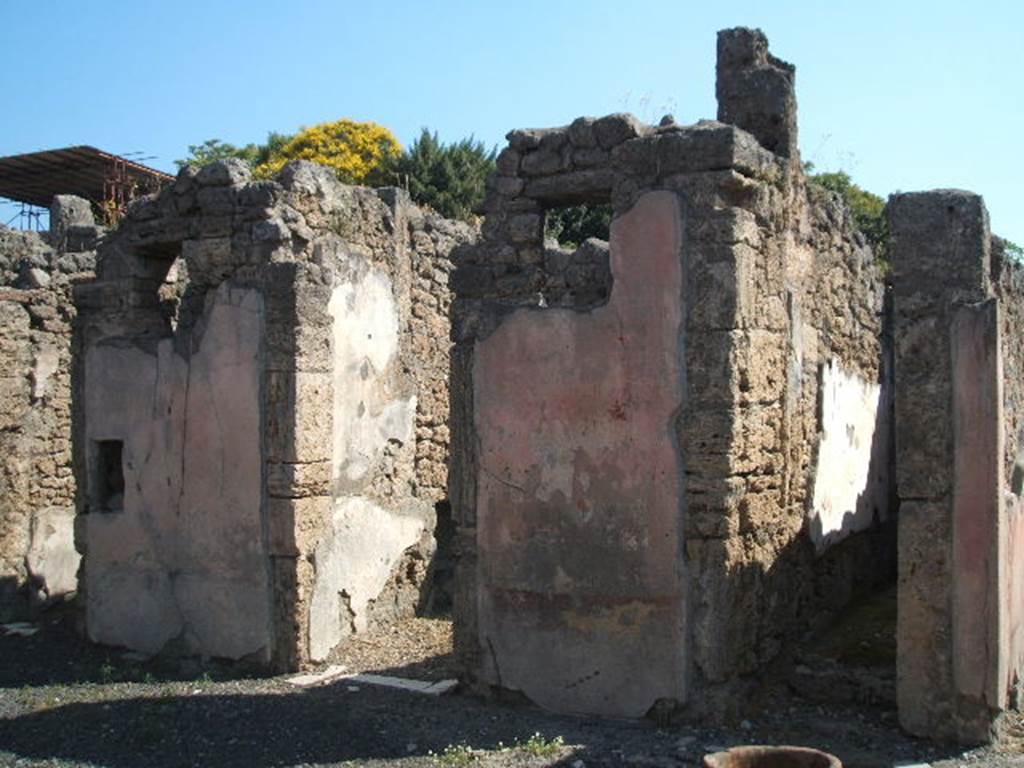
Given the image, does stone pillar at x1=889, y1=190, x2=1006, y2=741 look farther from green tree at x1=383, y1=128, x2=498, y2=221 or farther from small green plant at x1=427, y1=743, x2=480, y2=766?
green tree at x1=383, y1=128, x2=498, y2=221

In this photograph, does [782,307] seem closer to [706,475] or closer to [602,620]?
[706,475]

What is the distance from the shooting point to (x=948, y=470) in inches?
211

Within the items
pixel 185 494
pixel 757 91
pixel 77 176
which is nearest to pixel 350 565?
pixel 185 494

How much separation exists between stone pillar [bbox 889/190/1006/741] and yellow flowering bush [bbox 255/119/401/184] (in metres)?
18.7

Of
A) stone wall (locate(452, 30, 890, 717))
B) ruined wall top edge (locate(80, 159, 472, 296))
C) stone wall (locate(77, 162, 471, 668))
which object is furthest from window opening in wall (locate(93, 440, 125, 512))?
stone wall (locate(452, 30, 890, 717))

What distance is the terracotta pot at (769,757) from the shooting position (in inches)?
175

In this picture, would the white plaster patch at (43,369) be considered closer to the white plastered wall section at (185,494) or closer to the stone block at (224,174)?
the white plastered wall section at (185,494)

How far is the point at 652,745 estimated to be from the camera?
18.1 ft

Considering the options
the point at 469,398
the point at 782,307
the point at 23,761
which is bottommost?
the point at 23,761

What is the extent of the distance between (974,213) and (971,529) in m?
1.50

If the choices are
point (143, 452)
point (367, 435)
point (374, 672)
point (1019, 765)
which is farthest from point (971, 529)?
point (143, 452)

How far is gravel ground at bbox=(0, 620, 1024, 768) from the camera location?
5398 mm

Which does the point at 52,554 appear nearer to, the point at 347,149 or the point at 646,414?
the point at 646,414

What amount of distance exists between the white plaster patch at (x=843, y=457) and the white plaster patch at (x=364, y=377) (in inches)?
125
